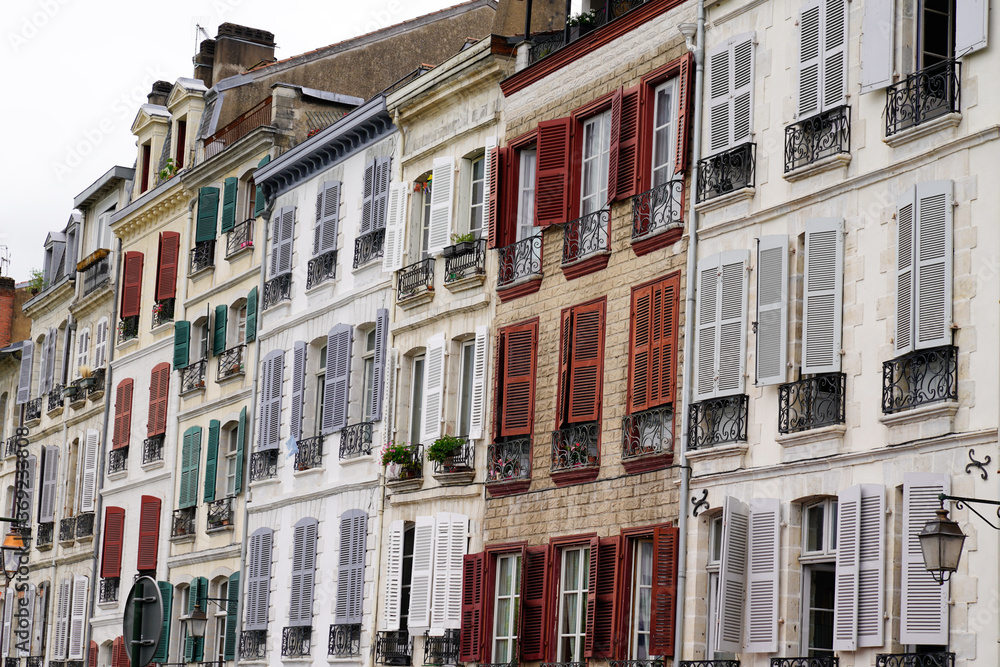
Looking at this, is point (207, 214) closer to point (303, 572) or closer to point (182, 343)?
point (182, 343)

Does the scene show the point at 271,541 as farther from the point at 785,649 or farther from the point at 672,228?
the point at 785,649

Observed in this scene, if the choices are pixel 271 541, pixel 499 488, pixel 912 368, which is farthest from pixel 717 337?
pixel 271 541

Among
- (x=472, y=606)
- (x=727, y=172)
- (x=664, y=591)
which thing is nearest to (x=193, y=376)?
(x=472, y=606)

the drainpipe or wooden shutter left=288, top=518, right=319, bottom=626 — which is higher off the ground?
the drainpipe

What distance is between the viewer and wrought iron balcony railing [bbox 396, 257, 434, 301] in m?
29.1

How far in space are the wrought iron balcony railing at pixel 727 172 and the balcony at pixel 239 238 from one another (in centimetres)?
1482

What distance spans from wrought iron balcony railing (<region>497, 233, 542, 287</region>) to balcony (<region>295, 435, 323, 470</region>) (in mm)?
6158

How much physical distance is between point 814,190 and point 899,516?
13.2 ft

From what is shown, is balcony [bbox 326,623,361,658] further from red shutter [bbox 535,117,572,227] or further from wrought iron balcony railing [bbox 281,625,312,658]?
red shutter [bbox 535,117,572,227]

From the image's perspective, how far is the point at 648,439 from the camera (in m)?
23.1

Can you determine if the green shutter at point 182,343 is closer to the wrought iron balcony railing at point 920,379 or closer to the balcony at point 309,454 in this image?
the balcony at point 309,454

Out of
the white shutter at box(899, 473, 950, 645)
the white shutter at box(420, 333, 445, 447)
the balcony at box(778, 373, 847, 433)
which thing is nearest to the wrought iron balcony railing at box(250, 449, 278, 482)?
the white shutter at box(420, 333, 445, 447)

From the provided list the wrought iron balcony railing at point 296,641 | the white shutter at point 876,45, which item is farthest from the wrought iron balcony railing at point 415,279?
the white shutter at point 876,45

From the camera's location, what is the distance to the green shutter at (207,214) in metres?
37.8
